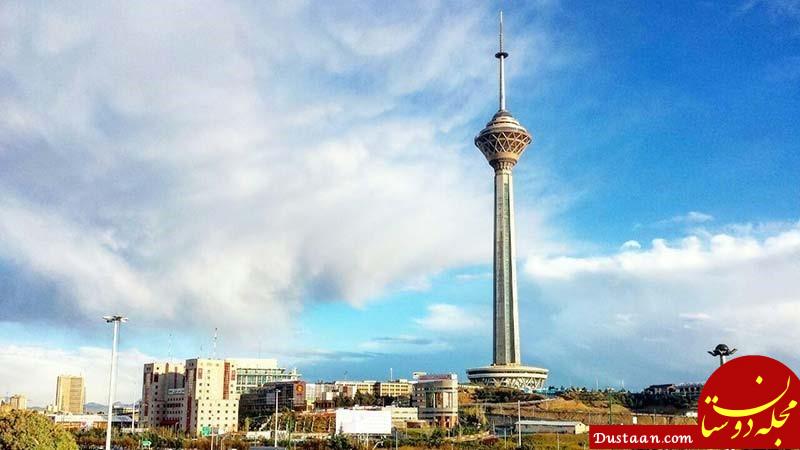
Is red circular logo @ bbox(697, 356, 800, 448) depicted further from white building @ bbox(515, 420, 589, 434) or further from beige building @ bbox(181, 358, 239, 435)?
beige building @ bbox(181, 358, 239, 435)

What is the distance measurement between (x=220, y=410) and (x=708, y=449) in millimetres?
148964

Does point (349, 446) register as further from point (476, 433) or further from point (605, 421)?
point (605, 421)

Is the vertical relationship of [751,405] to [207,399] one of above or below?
above

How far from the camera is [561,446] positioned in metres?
102

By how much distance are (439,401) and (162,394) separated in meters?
65.7

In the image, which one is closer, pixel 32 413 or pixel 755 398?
pixel 755 398

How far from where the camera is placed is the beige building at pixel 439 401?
545ft

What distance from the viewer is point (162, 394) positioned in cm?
18762

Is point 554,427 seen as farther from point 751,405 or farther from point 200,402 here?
point 751,405

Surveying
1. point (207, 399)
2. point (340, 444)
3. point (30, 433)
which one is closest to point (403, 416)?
point (207, 399)

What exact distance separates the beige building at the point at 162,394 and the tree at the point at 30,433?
10364 centimetres

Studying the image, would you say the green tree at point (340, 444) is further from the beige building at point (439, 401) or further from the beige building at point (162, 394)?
the beige building at point (162, 394)

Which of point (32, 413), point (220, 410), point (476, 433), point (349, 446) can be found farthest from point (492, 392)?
point (32, 413)

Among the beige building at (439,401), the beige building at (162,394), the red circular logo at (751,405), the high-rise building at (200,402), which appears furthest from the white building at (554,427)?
the red circular logo at (751,405)
